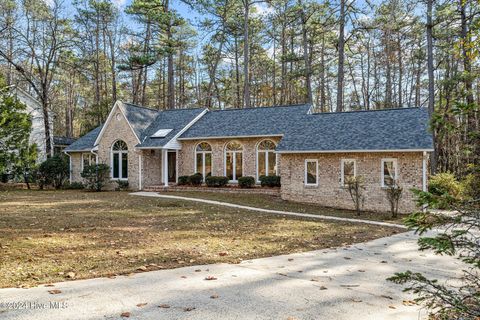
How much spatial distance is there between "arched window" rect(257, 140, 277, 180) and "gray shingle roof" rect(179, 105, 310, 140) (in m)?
0.89

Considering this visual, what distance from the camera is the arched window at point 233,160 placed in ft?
76.4

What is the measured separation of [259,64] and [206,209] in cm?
2711

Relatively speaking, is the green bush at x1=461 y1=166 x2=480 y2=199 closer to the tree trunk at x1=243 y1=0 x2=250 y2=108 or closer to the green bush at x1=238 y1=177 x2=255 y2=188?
the green bush at x1=238 y1=177 x2=255 y2=188

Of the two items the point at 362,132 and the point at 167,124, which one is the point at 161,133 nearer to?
the point at 167,124

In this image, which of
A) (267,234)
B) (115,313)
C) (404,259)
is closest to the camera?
(115,313)

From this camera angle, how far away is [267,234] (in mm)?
10094

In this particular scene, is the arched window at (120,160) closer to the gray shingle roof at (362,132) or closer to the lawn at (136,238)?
the lawn at (136,238)

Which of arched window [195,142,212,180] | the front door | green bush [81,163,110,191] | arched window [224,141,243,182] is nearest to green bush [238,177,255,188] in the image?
arched window [224,141,243,182]

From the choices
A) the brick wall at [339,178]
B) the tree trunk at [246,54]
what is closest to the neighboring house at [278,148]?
the brick wall at [339,178]

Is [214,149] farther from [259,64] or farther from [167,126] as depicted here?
[259,64]

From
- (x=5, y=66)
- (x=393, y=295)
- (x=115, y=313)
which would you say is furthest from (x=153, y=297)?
(x=5, y=66)

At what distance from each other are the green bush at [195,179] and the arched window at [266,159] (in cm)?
398

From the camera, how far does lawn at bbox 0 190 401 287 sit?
6448mm

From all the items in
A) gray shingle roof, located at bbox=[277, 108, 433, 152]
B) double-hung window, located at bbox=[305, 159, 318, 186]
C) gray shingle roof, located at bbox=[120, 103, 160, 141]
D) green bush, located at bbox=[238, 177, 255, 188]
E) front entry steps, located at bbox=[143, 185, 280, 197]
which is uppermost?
gray shingle roof, located at bbox=[120, 103, 160, 141]
